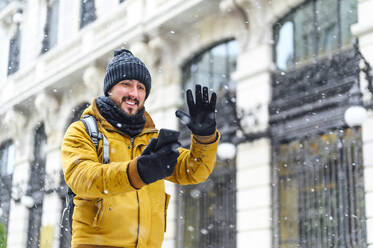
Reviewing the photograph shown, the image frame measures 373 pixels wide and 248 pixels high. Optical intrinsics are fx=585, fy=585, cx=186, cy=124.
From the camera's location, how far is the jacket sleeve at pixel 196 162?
Answer: 2.45 meters

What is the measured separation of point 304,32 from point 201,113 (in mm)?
6914

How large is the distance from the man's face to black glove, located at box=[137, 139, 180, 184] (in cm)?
47

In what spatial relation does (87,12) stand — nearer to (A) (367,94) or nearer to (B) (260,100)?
(B) (260,100)

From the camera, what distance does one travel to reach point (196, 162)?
2.51 meters

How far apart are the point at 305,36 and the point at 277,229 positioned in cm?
291

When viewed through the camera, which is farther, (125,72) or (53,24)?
(53,24)

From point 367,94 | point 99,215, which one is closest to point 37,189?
point 367,94

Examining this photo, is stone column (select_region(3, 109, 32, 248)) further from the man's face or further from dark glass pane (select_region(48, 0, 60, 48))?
the man's face

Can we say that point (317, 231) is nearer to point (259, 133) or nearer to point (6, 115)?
point (259, 133)

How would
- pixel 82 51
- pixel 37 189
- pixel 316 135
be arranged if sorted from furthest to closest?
pixel 37 189, pixel 82 51, pixel 316 135

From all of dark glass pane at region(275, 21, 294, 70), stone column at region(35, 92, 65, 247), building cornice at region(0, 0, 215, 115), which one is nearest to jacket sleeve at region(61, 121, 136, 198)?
dark glass pane at region(275, 21, 294, 70)

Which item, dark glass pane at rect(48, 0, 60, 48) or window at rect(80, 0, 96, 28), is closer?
window at rect(80, 0, 96, 28)

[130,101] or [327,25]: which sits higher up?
[327,25]

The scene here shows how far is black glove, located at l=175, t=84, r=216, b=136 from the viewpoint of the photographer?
2301mm
